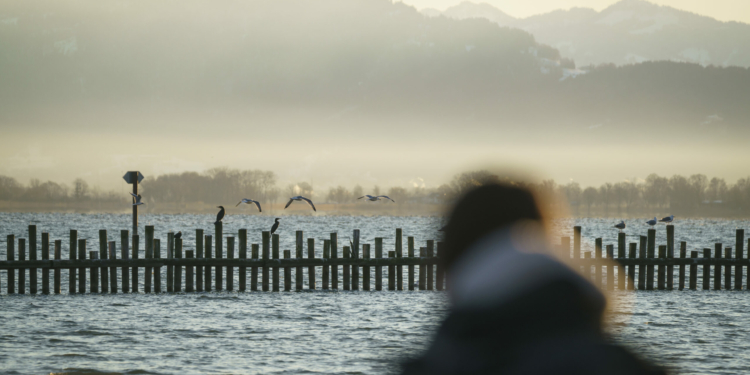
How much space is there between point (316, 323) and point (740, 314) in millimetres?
11635

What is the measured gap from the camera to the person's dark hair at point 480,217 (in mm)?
24844

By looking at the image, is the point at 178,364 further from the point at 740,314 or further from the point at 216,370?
the point at 740,314

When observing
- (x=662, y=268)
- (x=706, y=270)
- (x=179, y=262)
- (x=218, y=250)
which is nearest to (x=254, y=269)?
(x=218, y=250)

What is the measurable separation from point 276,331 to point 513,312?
6.83 m

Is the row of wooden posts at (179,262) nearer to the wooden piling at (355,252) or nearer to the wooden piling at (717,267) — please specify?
the wooden piling at (355,252)

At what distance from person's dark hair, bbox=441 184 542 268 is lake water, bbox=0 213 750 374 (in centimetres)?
207

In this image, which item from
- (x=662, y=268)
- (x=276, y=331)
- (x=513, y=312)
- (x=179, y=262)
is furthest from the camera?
(x=662, y=268)

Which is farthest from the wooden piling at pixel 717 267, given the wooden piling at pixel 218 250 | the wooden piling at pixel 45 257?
the wooden piling at pixel 45 257

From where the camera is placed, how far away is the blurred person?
14281 millimetres

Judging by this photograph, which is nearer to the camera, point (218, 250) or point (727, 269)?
point (218, 250)

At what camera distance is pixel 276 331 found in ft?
56.3

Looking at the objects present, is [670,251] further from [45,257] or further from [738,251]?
[45,257]

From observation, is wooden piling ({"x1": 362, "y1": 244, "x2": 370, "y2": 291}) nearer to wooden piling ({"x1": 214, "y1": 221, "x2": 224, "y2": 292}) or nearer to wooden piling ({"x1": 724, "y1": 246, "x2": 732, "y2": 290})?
wooden piling ({"x1": 214, "y1": 221, "x2": 224, "y2": 292})

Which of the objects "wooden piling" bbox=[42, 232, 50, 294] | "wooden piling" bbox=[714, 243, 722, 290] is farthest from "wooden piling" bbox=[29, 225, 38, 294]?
"wooden piling" bbox=[714, 243, 722, 290]
